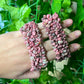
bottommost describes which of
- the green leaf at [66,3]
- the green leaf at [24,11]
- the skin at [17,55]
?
the skin at [17,55]

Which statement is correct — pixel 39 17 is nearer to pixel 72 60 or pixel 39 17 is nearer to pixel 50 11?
pixel 50 11

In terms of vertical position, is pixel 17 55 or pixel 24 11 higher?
pixel 24 11

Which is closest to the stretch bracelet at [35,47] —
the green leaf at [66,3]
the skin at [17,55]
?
the skin at [17,55]

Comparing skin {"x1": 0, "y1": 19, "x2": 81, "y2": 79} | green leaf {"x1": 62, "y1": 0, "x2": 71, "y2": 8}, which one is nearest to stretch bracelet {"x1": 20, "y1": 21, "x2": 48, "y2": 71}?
skin {"x1": 0, "y1": 19, "x2": 81, "y2": 79}

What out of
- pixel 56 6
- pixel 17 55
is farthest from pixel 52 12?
pixel 17 55

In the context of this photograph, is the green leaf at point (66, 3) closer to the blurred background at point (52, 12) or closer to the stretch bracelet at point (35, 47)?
the blurred background at point (52, 12)

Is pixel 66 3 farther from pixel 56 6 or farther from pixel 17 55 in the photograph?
pixel 17 55
